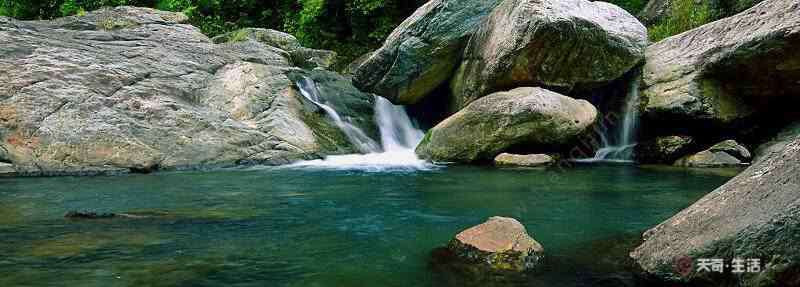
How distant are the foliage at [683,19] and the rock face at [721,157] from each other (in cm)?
549

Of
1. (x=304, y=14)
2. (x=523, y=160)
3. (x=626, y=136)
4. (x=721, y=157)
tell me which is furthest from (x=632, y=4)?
(x=523, y=160)

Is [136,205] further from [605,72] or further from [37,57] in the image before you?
[605,72]

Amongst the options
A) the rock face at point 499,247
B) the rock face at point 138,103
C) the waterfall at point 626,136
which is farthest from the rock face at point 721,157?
the rock face at point 499,247

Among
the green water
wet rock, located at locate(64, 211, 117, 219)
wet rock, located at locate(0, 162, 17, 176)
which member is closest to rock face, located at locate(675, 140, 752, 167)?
the green water

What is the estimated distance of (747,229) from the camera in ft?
13.0

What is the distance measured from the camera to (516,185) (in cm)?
982

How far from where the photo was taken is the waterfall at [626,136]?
Answer: 1417 cm

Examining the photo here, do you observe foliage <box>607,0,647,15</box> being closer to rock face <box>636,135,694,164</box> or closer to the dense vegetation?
the dense vegetation

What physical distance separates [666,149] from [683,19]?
6220mm

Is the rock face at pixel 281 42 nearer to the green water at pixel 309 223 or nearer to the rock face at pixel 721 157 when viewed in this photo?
the green water at pixel 309 223

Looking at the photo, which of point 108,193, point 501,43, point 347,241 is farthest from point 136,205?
point 501,43

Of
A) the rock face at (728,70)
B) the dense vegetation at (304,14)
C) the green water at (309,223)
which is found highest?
the dense vegetation at (304,14)

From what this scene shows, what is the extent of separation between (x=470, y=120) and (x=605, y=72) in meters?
3.17

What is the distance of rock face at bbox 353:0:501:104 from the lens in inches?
574
